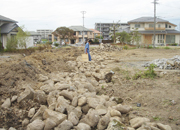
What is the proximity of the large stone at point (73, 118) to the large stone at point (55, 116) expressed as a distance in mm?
104

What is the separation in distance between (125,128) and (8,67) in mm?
3803

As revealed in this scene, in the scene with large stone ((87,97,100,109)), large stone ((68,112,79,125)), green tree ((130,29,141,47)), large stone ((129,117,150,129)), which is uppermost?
green tree ((130,29,141,47))

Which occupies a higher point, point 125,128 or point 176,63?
point 176,63

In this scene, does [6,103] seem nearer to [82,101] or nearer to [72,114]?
[72,114]

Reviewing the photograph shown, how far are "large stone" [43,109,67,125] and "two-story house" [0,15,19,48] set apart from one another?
63.6 feet

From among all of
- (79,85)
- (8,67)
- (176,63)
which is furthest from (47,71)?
(176,63)

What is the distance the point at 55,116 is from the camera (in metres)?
3.20

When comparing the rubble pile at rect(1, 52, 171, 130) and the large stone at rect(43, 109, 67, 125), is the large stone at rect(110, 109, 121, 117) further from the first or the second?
the large stone at rect(43, 109, 67, 125)

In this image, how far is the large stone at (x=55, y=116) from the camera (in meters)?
3.14

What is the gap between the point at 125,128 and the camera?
2.95 meters

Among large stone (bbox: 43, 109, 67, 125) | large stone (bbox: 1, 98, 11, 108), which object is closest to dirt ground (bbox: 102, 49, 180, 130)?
large stone (bbox: 43, 109, 67, 125)

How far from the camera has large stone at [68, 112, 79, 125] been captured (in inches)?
124

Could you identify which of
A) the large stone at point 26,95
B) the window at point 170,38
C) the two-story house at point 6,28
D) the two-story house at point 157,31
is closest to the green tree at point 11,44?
the two-story house at point 6,28

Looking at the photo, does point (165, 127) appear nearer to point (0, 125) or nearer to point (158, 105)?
point (158, 105)
